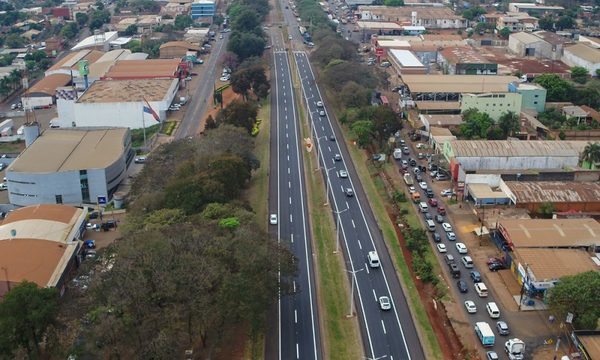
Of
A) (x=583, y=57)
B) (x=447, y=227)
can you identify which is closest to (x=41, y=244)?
(x=447, y=227)

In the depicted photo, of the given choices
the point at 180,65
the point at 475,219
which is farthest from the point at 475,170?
the point at 180,65

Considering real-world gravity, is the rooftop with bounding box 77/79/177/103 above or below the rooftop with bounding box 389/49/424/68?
below

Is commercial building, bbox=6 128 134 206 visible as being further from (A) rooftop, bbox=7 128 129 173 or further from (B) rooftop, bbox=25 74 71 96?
(B) rooftop, bbox=25 74 71 96

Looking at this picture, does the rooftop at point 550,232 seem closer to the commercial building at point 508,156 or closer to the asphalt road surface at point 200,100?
the commercial building at point 508,156

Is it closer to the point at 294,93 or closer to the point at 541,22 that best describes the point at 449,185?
the point at 294,93

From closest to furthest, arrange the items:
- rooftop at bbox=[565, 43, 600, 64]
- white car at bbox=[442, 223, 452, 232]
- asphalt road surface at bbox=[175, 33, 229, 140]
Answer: white car at bbox=[442, 223, 452, 232], asphalt road surface at bbox=[175, 33, 229, 140], rooftop at bbox=[565, 43, 600, 64]

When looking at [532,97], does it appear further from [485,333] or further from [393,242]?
[485,333]

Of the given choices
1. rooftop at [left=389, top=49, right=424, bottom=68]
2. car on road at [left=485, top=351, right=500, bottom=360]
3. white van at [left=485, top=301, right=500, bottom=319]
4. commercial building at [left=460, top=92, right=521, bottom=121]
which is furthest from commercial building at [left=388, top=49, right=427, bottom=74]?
car on road at [left=485, top=351, right=500, bottom=360]
